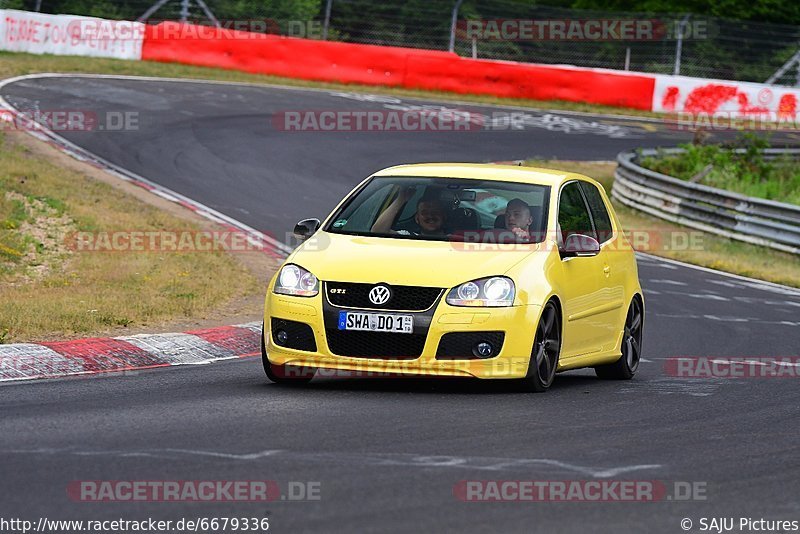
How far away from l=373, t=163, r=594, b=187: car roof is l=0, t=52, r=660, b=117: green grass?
22.6m

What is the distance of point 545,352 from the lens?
358 inches

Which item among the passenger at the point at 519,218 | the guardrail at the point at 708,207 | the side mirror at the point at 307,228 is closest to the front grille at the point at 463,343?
the passenger at the point at 519,218

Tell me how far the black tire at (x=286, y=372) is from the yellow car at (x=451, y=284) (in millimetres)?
10

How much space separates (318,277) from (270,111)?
21.7 m

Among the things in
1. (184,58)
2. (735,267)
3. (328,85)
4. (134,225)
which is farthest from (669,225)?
(184,58)

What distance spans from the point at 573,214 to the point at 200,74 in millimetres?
25680

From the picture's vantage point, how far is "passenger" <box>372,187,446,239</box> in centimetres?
955

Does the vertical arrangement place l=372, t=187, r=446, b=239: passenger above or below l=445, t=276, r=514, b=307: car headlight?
above

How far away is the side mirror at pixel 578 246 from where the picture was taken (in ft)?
31.1

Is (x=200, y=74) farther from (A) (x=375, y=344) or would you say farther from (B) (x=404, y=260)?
(A) (x=375, y=344)

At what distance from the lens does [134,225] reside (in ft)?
58.0

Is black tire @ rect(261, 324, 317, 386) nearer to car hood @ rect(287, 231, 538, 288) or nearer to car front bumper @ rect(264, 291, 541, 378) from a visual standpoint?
car front bumper @ rect(264, 291, 541, 378)

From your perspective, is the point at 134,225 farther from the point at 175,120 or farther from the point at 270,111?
the point at 270,111

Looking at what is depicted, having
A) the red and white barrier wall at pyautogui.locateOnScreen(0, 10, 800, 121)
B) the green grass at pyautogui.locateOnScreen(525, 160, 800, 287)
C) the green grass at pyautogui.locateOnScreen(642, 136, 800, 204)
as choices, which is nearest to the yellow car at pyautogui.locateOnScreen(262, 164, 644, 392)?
the green grass at pyautogui.locateOnScreen(525, 160, 800, 287)
